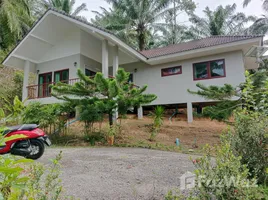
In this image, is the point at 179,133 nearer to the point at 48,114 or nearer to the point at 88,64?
the point at 48,114

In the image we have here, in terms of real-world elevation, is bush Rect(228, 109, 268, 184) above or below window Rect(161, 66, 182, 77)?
below

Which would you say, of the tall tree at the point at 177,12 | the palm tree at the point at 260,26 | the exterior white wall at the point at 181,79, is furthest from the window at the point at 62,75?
the palm tree at the point at 260,26

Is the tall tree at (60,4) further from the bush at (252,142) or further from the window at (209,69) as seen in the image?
the bush at (252,142)

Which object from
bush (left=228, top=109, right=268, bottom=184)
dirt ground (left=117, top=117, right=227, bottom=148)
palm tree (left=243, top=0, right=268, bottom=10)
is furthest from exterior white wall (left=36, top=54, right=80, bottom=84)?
palm tree (left=243, top=0, right=268, bottom=10)

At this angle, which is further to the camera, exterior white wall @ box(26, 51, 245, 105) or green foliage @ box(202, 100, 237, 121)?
exterior white wall @ box(26, 51, 245, 105)

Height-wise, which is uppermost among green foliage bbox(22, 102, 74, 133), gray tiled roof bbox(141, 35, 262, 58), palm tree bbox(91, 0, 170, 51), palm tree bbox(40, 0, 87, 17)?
palm tree bbox(40, 0, 87, 17)

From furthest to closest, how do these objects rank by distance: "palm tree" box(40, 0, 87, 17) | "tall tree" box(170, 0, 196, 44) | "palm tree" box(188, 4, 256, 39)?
"palm tree" box(188, 4, 256, 39) → "palm tree" box(40, 0, 87, 17) → "tall tree" box(170, 0, 196, 44)

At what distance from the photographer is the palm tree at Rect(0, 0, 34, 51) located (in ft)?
58.2

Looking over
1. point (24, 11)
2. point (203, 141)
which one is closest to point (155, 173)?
point (203, 141)

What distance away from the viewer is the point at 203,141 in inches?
363

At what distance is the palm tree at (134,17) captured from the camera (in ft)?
73.8

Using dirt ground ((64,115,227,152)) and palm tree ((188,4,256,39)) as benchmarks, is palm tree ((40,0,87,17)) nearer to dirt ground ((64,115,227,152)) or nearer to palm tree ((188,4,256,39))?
palm tree ((188,4,256,39))

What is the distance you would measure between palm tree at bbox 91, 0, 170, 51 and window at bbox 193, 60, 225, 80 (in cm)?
1209

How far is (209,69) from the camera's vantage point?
1238 centimetres
